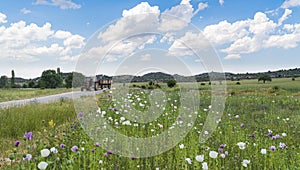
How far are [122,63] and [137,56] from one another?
0.29m

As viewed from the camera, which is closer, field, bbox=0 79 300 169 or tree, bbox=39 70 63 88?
field, bbox=0 79 300 169

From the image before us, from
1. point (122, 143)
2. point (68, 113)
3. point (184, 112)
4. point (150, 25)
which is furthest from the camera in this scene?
point (68, 113)

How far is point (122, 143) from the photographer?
3.81 metres

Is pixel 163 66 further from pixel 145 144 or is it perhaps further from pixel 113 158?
pixel 113 158

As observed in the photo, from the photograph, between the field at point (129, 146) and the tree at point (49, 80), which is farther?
the tree at point (49, 80)

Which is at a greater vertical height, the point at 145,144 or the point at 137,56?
the point at 137,56

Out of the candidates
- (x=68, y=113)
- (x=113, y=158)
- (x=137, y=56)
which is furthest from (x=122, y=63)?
(x=68, y=113)

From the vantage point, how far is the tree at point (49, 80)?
1905 inches

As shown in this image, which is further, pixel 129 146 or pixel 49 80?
pixel 49 80

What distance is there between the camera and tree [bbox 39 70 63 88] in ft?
159

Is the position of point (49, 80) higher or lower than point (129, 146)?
higher

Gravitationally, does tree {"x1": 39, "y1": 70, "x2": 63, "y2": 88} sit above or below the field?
above

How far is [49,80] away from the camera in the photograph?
48938mm

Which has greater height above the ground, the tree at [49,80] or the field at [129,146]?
the tree at [49,80]
